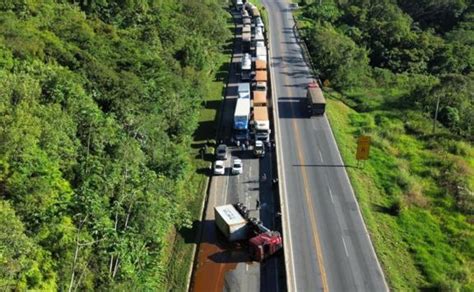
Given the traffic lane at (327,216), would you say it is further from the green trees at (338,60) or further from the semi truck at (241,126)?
the green trees at (338,60)

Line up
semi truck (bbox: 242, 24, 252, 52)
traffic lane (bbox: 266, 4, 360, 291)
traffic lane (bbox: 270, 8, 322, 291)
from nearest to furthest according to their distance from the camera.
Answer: traffic lane (bbox: 270, 8, 322, 291)
traffic lane (bbox: 266, 4, 360, 291)
semi truck (bbox: 242, 24, 252, 52)

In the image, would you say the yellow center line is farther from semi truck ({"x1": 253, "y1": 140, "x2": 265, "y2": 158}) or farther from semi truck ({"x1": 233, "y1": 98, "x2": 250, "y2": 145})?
semi truck ({"x1": 233, "y1": 98, "x2": 250, "y2": 145})

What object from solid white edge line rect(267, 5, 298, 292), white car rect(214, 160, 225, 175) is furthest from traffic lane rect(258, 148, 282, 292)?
white car rect(214, 160, 225, 175)

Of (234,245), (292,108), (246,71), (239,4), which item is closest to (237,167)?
(234,245)

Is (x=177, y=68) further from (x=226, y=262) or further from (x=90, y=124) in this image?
(x=226, y=262)

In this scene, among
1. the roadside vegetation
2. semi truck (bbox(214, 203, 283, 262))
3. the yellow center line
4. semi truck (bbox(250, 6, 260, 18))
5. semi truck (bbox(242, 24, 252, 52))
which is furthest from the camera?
semi truck (bbox(250, 6, 260, 18))

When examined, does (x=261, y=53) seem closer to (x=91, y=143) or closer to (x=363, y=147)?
(x=363, y=147)

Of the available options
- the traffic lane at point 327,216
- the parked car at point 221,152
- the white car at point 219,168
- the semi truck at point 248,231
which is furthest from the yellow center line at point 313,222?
the white car at point 219,168
